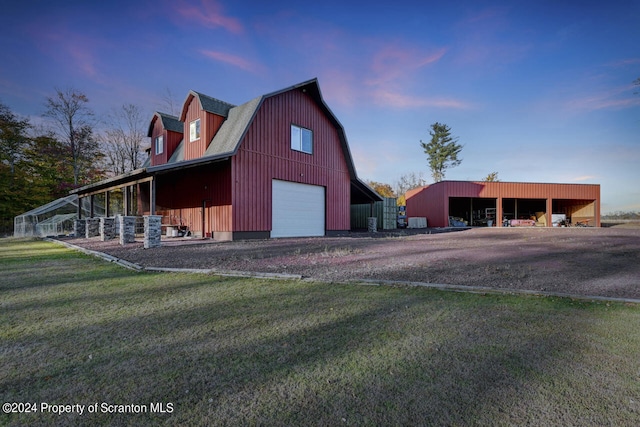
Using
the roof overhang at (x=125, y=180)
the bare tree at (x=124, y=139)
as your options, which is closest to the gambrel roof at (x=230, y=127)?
the roof overhang at (x=125, y=180)

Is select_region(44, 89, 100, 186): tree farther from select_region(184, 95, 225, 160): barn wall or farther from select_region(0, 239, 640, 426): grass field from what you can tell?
select_region(0, 239, 640, 426): grass field

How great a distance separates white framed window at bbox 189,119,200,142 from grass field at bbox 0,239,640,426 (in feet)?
43.3

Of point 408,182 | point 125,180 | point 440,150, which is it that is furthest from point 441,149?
point 125,180

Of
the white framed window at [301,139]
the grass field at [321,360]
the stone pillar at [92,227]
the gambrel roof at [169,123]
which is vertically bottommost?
the grass field at [321,360]

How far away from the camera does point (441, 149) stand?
4947cm

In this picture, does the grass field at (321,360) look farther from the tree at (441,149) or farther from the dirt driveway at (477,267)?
the tree at (441,149)

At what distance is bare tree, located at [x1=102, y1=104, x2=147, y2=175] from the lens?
29.9m

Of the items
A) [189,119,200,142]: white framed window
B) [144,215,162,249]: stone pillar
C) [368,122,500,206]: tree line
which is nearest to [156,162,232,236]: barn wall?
[189,119,200,142]: white framed window

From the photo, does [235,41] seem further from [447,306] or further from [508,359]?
[508,359]

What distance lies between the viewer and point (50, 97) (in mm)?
24969

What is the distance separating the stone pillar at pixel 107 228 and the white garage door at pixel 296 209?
8.13m

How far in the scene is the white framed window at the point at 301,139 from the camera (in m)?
16.0

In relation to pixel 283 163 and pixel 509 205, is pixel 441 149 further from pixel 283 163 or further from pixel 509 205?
pixel 283 163

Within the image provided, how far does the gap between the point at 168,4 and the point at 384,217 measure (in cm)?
1959
